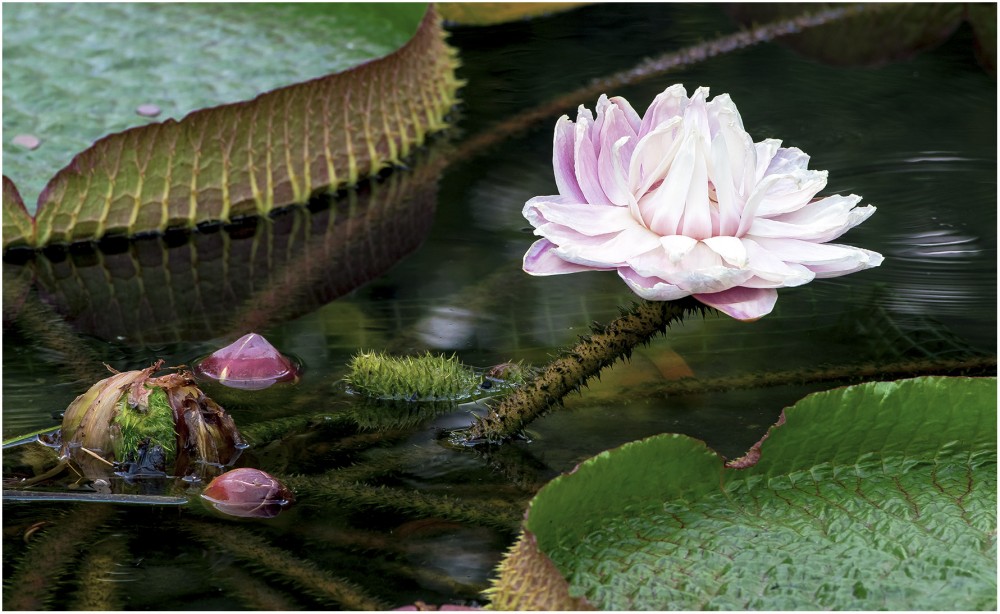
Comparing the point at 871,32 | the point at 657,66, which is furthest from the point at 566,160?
the point at 871,32

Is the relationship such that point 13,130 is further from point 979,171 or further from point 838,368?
point 979,171

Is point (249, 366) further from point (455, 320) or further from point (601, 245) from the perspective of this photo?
A: point (601, 245)

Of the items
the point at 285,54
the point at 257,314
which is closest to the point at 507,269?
the point at 257,314

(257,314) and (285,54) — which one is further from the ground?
(285,54)

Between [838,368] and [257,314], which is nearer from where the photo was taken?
[838,368]

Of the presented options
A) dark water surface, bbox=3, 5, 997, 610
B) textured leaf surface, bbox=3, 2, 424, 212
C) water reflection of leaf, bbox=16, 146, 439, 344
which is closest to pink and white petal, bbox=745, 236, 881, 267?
dark water surface, bbox=3, 5, 997, 610

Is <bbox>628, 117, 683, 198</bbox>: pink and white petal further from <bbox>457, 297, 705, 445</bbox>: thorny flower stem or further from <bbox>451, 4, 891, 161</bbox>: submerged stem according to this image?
<bbox>451, 4, 891, 161</bbox>: submerged stem

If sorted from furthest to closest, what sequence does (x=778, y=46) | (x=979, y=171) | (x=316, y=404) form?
1. (x=778, y=46)
2. (x=979, y=171)
3. (x=316, y=404)
